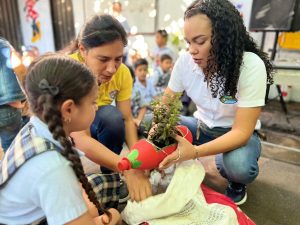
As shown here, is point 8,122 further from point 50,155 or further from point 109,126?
point 50,155

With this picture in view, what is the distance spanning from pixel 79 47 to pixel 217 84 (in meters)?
0.60

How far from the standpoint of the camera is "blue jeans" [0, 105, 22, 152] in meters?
1.43

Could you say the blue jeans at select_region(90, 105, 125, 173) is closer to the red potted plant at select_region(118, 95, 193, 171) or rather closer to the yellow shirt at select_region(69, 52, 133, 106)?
the yellow shirt at select_region(69, 52, 133, 106)

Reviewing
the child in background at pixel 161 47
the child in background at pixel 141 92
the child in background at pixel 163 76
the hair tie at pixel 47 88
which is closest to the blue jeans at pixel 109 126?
the hair tie at pixel 47 88

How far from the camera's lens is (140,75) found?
2688 mm

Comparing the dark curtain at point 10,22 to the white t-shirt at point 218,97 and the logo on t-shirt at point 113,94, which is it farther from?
the white t-shirt at point 218,97

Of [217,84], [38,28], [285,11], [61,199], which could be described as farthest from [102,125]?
[38,28]

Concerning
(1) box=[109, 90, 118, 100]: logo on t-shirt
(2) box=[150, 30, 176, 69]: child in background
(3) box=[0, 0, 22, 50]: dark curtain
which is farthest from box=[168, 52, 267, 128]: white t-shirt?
(3) box=[0, 0, 22, 50]: dark curtain

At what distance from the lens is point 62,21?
4.98 metres

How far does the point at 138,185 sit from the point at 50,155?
394 mm

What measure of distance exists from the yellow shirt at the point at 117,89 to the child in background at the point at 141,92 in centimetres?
107

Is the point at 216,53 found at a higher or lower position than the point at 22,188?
higher

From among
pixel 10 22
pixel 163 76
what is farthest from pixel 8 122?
pixel 10 22

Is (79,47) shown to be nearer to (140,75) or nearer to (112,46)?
(112,46)
